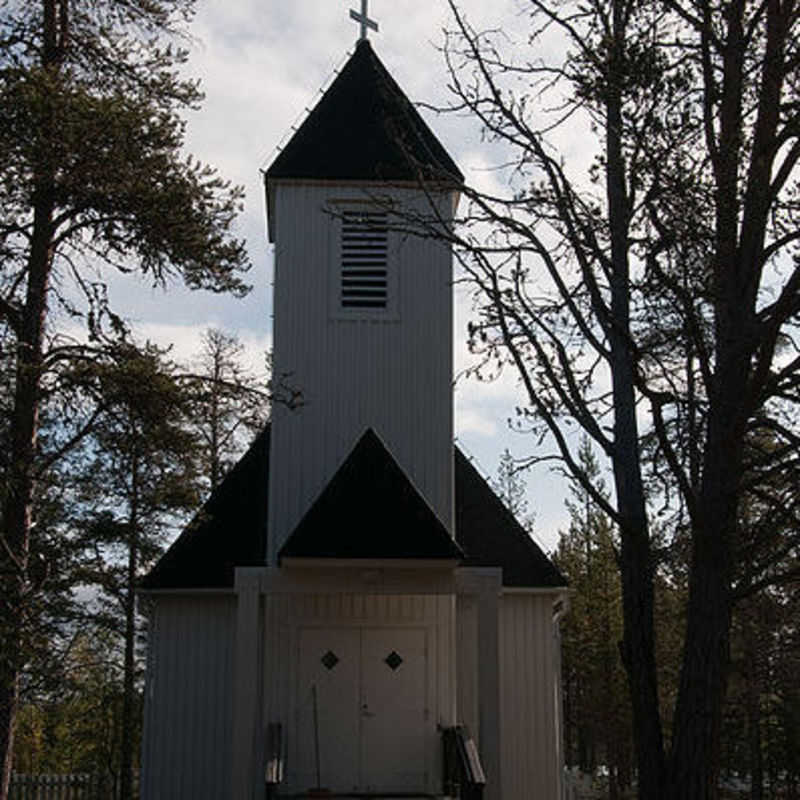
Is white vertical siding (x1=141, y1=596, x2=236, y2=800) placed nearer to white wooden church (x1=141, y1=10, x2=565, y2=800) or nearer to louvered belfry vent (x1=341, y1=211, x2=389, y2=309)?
white wooden church (x1=141, y1=10, x2=565, y2=800)

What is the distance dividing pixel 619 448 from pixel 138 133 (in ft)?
20.9

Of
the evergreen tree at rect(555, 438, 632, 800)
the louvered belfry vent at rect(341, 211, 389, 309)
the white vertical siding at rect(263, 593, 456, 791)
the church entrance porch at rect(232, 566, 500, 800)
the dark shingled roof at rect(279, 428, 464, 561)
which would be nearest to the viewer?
the dark shingled roof at rect(279, 428, 464, 561)

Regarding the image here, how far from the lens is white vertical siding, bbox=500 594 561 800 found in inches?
672

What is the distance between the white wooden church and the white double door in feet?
0.06

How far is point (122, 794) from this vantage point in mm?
24594

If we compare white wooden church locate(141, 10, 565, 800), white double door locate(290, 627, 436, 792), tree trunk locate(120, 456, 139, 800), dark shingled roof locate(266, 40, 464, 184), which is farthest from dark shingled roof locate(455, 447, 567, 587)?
tree trunk locate(120, 456, 139, 800)

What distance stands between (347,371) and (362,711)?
170 inches

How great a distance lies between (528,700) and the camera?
17.4 m

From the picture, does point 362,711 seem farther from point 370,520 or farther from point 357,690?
point 370,520

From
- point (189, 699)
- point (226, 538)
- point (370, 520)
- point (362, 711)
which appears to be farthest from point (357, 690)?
point (226, 538)

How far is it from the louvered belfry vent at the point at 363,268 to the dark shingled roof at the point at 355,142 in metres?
0.73

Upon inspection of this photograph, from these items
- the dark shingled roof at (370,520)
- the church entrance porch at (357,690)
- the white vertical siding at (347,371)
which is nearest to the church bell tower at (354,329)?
the white vertical siding at (347,371)

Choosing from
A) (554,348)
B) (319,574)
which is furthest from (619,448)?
(319,574)

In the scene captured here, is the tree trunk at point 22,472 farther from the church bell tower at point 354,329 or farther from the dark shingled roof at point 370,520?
the church bell tower at point 354,329
